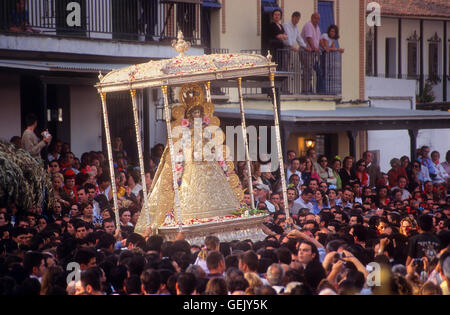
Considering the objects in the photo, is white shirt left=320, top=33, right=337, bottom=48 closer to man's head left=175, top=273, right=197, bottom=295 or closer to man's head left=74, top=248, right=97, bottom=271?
man's head left=74, top=248, right=97, bottom=271

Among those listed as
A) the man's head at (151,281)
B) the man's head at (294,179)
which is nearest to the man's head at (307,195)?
the man's head at (294,179)

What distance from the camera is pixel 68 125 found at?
625 inches

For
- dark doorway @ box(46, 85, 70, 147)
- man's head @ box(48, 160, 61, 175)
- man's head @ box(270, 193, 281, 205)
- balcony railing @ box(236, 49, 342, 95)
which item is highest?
balcony railing @ box(236, 49, 342, 95)

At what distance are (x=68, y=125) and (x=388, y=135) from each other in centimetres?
1014

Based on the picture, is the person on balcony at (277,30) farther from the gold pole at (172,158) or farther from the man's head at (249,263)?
the man's head at (249,263)

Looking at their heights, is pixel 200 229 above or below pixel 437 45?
below

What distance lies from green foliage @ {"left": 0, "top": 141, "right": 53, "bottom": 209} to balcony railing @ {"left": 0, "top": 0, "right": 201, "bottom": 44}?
161 inches

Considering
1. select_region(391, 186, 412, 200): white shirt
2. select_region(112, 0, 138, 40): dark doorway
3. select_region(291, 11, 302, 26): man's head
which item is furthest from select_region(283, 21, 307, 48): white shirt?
select_region(391, 186, 412, 200): white shirt

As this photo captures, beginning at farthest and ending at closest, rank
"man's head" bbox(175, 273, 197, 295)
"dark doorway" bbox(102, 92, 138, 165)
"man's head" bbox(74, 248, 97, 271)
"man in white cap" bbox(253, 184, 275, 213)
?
"dark doorway" bbox(102, 92, 138, 165) < "man in white cap" bbox(253, 184, 275, 213) < "man's head" bbox(74, 248, 97, 271) < "man's head" bbox(175, 273, 197, 295)

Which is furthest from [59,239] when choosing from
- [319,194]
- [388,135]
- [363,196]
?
[388,135]

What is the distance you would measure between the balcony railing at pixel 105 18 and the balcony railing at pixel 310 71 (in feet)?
8.73

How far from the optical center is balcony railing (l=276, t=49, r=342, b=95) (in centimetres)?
1895

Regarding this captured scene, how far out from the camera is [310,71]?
63.1ft
